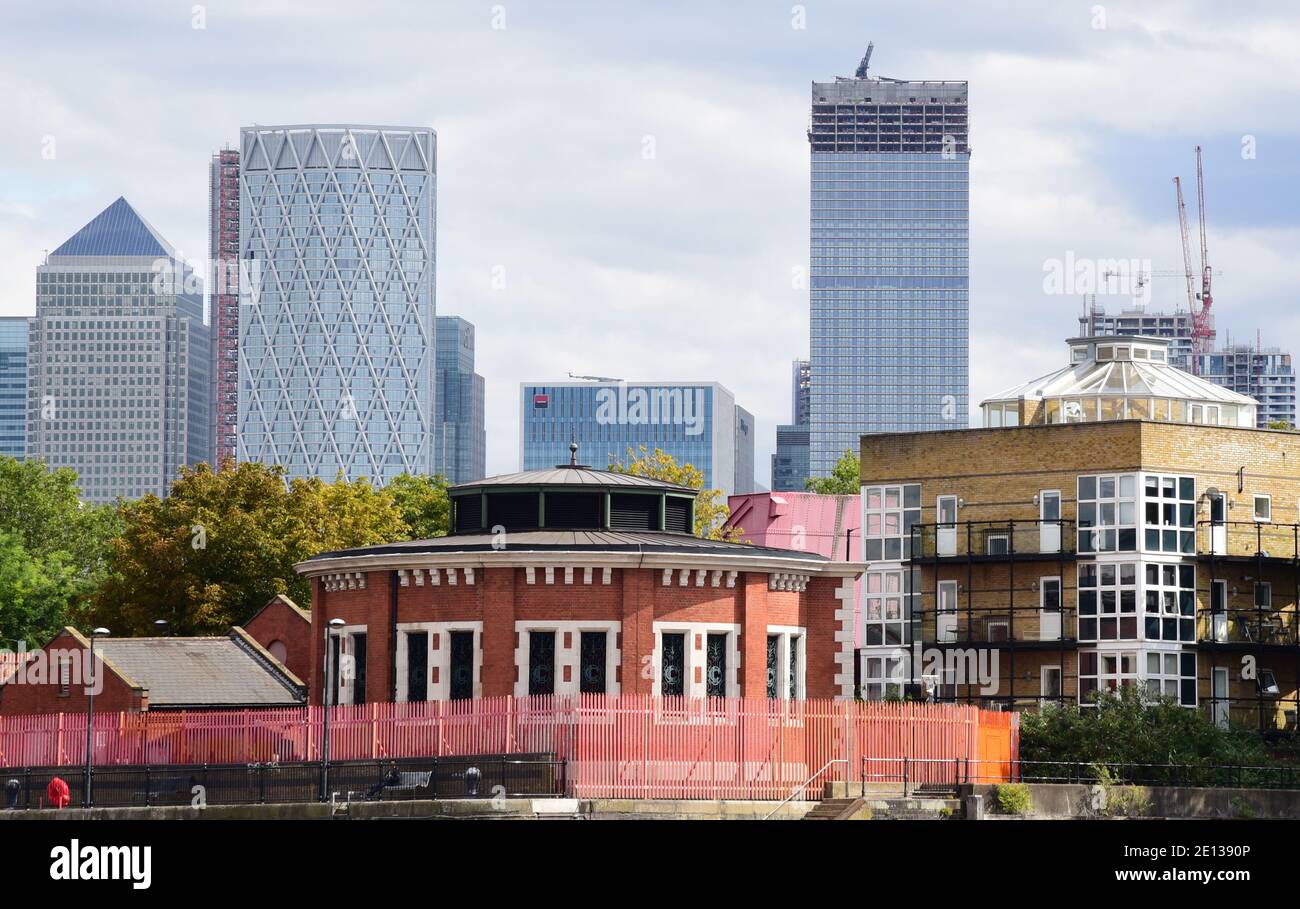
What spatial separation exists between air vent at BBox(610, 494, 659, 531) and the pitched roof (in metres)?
15.1

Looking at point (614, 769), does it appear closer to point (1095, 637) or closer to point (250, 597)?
point (1095, 637)

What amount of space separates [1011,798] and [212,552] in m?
46.5

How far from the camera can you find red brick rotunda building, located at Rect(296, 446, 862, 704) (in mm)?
53719

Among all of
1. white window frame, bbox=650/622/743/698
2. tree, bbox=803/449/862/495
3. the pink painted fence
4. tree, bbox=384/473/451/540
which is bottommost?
the pink painted fence

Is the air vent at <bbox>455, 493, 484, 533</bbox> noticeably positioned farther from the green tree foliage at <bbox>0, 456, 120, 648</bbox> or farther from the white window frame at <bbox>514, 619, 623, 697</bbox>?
the green tree foliage at <bbox>0, 456, 120, 648</bbox>

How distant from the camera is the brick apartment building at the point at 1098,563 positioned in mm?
73000

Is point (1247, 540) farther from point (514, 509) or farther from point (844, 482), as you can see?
point (844, 482)

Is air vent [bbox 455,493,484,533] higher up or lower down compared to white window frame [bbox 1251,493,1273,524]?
lower down

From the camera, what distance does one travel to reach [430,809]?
44.2 m

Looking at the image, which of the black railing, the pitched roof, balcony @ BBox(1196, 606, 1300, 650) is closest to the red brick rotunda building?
the black railing

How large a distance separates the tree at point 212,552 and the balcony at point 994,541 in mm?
25263

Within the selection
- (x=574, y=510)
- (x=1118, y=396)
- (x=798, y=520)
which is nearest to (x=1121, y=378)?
(x=1118, y=396)
